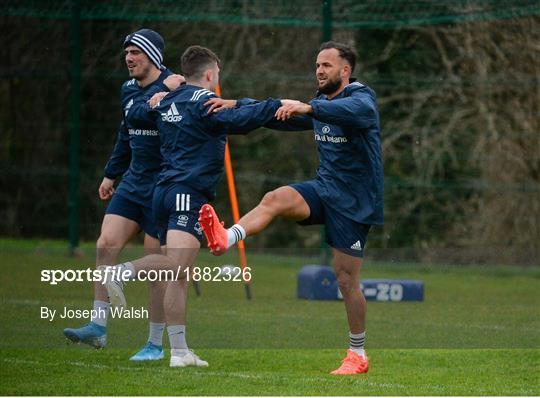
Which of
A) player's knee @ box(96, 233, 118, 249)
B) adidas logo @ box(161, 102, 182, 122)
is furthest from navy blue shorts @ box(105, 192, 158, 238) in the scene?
adidas logo @ box(161, 102, 182, 122)

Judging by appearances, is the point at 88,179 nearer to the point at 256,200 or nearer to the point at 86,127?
the point at 86,127

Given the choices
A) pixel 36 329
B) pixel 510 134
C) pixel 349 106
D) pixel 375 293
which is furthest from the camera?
pixel 510 134

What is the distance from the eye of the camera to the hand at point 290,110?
7168 millimetres

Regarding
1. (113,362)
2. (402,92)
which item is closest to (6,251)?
(402,92)

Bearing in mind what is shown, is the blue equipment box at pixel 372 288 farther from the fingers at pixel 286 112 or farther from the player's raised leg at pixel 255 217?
the fingers at pixel 286 112

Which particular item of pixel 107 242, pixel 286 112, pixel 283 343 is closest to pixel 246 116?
pixel 286 112

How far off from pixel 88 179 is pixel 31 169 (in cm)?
80

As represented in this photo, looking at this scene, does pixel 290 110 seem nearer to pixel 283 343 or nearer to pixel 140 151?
pixel 140 151

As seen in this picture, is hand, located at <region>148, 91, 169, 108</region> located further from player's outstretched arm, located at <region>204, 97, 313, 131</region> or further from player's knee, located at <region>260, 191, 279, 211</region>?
player's knee, located at <region>260, 191, 279, 211</region>

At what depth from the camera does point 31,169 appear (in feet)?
50.4

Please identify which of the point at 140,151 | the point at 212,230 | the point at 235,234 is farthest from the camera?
the point at 140,151

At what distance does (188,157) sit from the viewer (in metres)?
7.70

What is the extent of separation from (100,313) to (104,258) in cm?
38

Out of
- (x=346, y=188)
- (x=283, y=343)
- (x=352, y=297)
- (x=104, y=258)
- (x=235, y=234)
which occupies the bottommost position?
(x=283, y=343)
